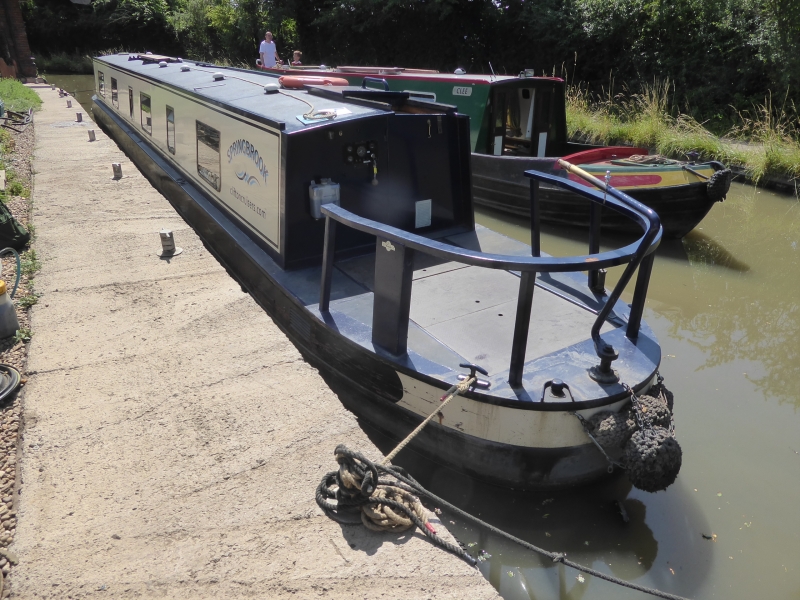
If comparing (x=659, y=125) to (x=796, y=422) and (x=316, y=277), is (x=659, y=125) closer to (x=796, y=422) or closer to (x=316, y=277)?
(x=796, y=422)

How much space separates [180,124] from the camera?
631cm

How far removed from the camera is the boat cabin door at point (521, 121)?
8484 mm

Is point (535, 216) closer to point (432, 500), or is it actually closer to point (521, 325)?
point (521, 325)

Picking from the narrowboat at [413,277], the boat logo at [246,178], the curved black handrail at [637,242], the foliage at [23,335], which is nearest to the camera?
the curved black handrail at [637,242]

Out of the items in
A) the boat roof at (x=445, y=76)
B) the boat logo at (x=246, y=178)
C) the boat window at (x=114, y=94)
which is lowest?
the boat logo at (x=246, y=178)

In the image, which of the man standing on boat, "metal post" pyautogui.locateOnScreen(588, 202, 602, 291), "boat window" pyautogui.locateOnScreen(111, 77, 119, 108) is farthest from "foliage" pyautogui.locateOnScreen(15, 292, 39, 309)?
the man standing on boat

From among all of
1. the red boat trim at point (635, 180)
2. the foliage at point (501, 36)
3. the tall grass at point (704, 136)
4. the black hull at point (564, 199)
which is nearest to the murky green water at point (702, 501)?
the black hull at point (564, 199)

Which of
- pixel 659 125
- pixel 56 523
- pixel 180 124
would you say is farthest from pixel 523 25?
pixel 56 523

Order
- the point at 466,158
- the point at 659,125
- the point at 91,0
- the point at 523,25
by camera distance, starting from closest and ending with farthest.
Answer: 1. the point at 466,158
2. the point at 659,125
3. the point at 523,25
4. the point at 91,0

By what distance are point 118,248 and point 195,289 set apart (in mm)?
1179

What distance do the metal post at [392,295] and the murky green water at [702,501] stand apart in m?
0.82

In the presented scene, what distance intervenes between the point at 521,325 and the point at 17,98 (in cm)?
1405

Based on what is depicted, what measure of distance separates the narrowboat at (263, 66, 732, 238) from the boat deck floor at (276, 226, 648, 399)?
3054 mm

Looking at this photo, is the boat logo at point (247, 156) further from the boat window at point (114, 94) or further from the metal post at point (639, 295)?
the boat window at point (114, 94)
